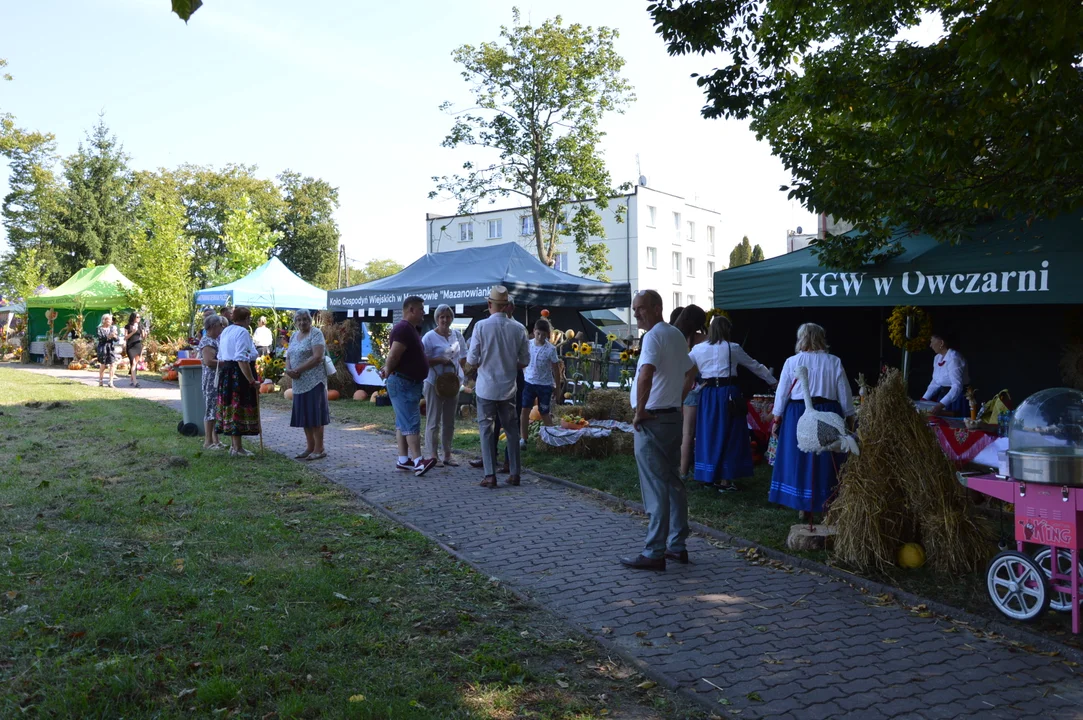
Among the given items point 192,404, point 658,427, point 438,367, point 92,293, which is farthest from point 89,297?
point 658,427

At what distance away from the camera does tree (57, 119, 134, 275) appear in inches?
1886

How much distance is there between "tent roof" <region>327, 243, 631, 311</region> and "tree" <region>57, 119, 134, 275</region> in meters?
36.2

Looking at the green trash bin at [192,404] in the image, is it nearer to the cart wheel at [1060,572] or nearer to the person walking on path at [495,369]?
the person walking on path at [495,369]

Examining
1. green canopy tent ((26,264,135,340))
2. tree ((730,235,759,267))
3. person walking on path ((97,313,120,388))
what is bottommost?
person walking on path ((97,313,120,388))

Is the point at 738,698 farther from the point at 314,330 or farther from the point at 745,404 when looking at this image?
the point at 314,330

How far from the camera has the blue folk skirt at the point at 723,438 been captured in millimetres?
8281

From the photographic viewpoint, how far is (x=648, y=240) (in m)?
57.9

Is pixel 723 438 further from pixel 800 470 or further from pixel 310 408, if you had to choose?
pixel 310 408

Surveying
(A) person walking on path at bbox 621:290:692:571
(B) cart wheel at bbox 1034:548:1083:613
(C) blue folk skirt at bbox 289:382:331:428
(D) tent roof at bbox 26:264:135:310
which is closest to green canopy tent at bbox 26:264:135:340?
(D) tent roof at bbox 26:264:135:310

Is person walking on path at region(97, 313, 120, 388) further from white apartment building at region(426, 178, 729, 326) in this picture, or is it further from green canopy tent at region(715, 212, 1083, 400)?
white apartment building at region(426, 178, 729, 326)

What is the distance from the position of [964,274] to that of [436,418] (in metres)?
5.73

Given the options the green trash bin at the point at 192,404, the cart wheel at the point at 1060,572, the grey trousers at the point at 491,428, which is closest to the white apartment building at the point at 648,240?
the green trash bin at the point at 192,404

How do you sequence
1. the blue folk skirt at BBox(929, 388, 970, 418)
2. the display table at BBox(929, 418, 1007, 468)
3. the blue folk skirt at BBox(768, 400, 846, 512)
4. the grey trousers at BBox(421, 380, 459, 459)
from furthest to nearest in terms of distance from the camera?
Result: the grey trousers at BBox(421, 380, 459, 459), the blue folk skirt at BBox(929, 388, 970, 418), the display table at BBox(929, 418, 1007, 468), the blue folk skirt at BBox(768, 400, 846, 512)

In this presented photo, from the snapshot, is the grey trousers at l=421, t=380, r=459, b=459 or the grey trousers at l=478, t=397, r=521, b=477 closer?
the grey trousers at l=478, t=397, r=521, b=477
